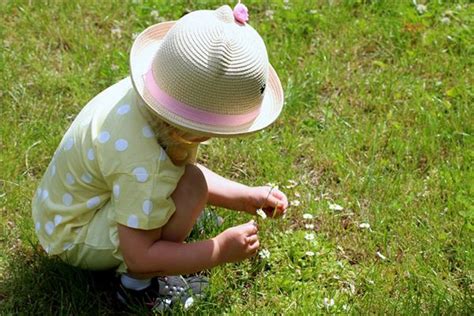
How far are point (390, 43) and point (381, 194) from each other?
111 centimetres

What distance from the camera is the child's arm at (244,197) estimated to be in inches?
117

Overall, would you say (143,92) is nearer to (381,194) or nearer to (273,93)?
(273,93)

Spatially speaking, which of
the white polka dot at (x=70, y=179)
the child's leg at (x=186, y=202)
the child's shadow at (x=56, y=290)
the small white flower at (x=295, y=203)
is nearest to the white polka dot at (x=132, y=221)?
the child's leg at (x=186, y=202)

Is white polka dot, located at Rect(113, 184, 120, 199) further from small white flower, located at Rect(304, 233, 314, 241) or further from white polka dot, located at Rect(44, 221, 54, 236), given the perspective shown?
small white flower, located at Rect(304, 233, 314, 241)

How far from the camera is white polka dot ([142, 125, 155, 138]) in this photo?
8.24 feet

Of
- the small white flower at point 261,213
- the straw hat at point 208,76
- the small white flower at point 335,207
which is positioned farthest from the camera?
the small white flower at point 335,207

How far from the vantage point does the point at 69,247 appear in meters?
2.73

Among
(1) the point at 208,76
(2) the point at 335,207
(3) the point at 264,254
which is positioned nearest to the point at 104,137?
(1) the point at 208,76

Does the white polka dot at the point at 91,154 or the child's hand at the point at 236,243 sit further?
the child's hand at the point at 236,243

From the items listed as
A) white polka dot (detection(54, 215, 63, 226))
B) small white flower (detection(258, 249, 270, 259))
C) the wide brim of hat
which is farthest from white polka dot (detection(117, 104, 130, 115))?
small white flower (detection(258, 249, 270, 259))

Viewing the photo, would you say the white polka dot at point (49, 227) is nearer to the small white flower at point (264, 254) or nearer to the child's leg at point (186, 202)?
the child's leg at point (186, 202)

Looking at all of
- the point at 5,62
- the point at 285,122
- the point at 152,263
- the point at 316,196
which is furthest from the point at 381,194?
the point at 5,62

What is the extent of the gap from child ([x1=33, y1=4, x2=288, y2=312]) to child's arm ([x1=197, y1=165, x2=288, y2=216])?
0.81ft

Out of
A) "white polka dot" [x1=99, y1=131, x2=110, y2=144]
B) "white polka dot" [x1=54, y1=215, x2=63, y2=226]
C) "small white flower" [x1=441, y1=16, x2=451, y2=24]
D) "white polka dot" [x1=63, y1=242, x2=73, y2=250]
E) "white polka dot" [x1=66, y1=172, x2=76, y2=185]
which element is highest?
"white polka dot" [x1=99, y1=131, x2=110, y2=144]
